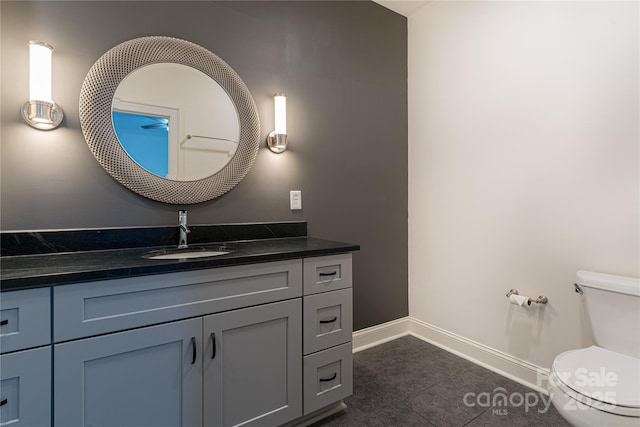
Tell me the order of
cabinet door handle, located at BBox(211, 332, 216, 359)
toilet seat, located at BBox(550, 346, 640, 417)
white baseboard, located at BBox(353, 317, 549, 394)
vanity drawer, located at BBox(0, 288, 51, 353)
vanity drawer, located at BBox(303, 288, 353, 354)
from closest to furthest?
vanity drawer, located at BBox(0, 288, 51, 353), toilet seat, located at BBox(550, 346, 640, 417), cabinet door handle, located at BBox(211, 332, 216, 359), vanity drawer, located at BBox(303, 288, 353, 354), white baseboard, located at BBox(353, 317, 549, 394)

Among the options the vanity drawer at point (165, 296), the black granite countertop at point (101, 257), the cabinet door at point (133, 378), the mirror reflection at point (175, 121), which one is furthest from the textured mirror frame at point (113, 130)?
the cabinet door at point (133, 378)

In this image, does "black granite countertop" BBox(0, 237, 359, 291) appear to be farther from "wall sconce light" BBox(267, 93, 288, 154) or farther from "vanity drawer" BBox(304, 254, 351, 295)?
"wall sconce light" BBox(267, 93, 288, 154)

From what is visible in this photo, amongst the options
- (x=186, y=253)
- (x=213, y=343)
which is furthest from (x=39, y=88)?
(x=213, y=343)

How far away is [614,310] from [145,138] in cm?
228

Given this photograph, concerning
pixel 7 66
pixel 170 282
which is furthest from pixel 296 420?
pixel 7 66

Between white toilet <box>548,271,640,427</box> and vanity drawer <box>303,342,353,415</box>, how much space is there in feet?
2.75

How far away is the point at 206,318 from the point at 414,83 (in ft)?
7.41

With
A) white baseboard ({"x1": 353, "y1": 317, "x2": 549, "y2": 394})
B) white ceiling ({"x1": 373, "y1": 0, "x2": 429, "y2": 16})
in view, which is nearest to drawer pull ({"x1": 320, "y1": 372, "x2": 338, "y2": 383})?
white baseboard ({"x1": 353, "y1": 317, "x2": 549, "y2": 394})

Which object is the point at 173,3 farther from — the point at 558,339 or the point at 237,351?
the point at 558,339

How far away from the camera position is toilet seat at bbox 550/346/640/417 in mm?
1000

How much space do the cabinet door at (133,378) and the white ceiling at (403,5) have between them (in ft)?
8.21

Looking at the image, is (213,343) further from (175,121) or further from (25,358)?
(175,121)

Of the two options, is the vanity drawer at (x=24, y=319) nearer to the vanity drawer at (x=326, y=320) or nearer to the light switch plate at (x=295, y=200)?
the vanity drawer at (x=326, y=320)

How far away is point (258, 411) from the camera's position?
4.28 feet
